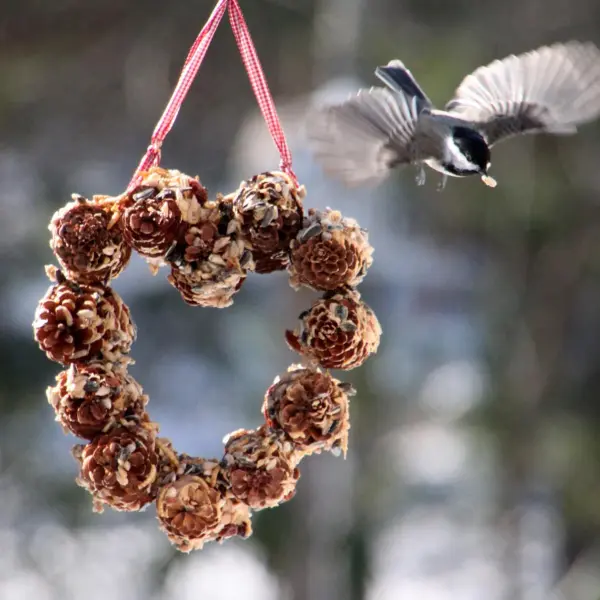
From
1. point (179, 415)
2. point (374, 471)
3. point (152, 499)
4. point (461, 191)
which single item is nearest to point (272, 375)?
point (179, 415)

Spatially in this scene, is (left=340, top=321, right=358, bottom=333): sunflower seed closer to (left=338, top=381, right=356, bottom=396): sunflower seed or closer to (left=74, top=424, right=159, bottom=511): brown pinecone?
(left=338, top=381, right=356, bottom=396): sunflower seed

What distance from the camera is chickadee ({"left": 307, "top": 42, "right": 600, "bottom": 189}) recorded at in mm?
798

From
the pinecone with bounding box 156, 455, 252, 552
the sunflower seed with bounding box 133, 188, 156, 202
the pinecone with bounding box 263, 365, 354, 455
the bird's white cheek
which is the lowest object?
the pinecone with bounding box 156, 455, 252, 552

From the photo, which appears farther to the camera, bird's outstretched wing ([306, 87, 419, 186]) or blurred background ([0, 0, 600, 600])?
blurred background ([0, 0, 600, 600])

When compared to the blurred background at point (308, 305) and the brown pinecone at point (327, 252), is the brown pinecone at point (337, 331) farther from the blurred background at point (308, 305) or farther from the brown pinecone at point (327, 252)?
the blurred background at point (308, 305)

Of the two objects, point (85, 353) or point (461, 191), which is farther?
point (461, 191)

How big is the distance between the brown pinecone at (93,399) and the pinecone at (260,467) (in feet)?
0.34

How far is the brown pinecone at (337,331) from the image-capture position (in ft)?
2.65

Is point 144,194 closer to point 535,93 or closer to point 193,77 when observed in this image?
point 193,77

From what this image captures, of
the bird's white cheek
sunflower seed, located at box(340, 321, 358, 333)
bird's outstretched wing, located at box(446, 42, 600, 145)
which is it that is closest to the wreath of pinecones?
sunflower seed, located at box(340, 321, 358, 333)

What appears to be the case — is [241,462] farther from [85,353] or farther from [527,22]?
[527,22]

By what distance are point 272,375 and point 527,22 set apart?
1264mm

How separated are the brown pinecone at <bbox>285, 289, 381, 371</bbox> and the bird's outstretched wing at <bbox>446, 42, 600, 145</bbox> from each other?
235mm

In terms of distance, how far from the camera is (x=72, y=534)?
7.24ft
